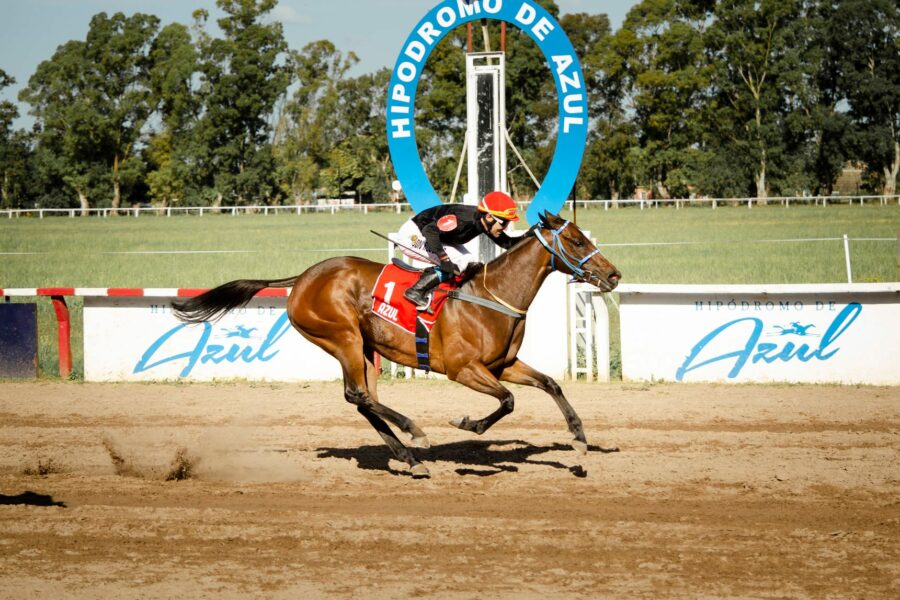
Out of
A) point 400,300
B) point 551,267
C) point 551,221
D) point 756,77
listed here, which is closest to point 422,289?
point 400,300

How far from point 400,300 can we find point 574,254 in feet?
4.73

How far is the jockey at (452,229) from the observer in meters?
7.64

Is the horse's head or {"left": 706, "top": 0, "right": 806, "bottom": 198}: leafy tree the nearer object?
the horse's head

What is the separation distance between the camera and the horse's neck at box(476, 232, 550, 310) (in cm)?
787

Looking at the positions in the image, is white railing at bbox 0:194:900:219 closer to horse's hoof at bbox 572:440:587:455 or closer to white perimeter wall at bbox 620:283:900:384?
white perimeter wall at bbox 620:283:900:384

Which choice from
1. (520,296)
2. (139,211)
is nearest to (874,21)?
(139,211)

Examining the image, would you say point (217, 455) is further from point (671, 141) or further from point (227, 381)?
point (671, 141)

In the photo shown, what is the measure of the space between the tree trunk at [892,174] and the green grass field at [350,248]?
13.4 meters

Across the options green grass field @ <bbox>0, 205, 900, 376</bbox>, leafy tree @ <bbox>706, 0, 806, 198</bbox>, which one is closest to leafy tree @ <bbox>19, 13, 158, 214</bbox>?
green grass field @ <bbox>0, 205, 900, 376</bbox>

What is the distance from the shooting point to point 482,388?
7.74 metres

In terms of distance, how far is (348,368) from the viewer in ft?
27.3

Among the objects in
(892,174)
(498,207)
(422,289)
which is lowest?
(422,289)

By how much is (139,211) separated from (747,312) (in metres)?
63.0

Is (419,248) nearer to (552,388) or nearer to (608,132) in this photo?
(552,388)
